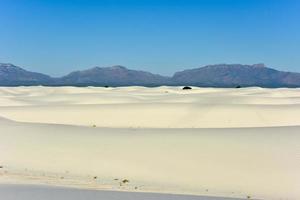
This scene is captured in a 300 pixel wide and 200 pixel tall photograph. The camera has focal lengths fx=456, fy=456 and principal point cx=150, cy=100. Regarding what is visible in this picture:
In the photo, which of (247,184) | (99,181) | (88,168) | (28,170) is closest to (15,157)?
(28,170)

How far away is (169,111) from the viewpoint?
28500 millimetres

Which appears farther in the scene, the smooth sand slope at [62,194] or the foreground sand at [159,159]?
the foreground sand at [159,159]

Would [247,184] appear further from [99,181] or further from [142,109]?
[142,109]

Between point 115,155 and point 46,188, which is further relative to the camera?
point 115,155

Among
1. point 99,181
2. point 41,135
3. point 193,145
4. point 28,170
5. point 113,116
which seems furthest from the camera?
point 113,116

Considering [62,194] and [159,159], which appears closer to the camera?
[62,194]

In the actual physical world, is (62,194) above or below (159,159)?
above

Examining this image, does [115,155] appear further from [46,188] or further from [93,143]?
[46,188]

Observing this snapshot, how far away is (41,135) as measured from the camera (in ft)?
53.5

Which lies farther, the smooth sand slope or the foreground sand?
the foreground sand

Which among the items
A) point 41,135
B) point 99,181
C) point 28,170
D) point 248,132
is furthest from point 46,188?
point 248,132

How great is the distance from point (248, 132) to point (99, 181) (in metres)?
7.61

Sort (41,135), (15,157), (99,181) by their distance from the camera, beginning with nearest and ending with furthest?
(99,181) < (15,157) < (41,135)

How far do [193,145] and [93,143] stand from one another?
3285 mm
